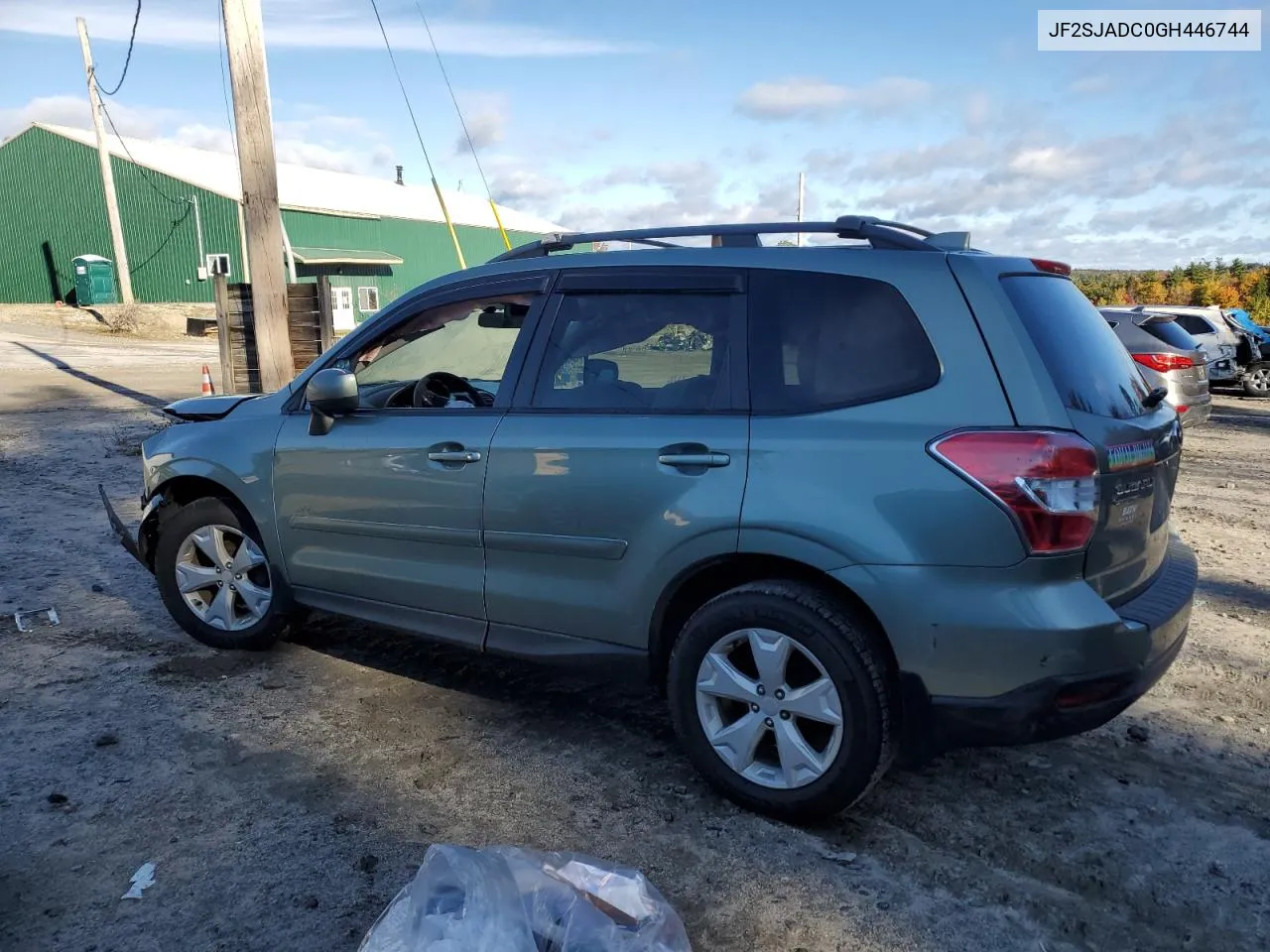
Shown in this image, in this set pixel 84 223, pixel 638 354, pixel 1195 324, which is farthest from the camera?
pixel 84 223

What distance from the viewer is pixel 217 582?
14.8 feet

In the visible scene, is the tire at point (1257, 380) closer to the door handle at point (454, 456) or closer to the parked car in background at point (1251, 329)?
the parked car in background at point (1251, 329)

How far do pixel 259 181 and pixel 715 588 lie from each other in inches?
284

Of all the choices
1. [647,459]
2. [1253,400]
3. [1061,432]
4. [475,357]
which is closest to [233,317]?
[475,357]

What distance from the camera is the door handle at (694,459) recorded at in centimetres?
305

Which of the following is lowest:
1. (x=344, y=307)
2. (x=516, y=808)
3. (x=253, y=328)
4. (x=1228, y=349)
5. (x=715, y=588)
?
(x=516, y=808)

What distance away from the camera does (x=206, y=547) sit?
177 inches

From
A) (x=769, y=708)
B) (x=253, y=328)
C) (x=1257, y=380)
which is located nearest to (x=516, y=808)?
(x=769, y=708)

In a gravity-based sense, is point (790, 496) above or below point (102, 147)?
below

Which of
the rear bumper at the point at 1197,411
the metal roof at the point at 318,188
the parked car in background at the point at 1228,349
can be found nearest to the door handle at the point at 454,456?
Answer: the rear bumper at the point at 1197,411

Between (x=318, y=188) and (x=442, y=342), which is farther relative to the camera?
(x=318, y=188)

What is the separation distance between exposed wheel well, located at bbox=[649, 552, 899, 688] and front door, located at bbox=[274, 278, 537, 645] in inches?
29.2

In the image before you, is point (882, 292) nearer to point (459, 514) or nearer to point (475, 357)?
point (459, 514)

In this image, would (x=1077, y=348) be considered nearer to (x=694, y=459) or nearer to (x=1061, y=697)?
(x=1061, y=697)
